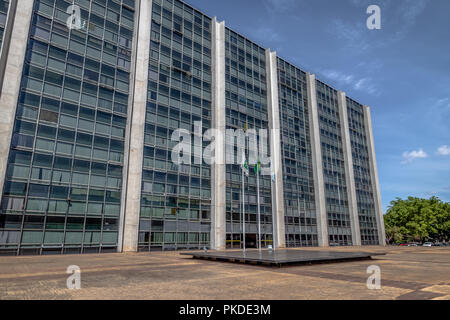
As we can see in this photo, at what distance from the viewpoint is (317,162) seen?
59.4 metres

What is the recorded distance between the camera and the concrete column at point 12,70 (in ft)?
92.6

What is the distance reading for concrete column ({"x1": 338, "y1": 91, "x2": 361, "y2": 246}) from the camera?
63219 millimetres

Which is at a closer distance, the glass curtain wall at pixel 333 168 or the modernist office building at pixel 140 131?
the modernist office building at pixel 140 131

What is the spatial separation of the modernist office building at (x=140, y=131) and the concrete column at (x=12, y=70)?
0.34ft

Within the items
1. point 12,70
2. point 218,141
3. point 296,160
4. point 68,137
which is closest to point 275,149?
point 296,160

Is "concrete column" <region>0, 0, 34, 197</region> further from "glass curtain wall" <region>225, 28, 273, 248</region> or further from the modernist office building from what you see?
"glass curtain wall" <region>225, 28, 273, 248</region>

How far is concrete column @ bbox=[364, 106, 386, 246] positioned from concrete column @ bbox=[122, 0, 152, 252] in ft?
197

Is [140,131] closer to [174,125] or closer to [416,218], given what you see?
[174,125]

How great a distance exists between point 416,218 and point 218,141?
230 ft

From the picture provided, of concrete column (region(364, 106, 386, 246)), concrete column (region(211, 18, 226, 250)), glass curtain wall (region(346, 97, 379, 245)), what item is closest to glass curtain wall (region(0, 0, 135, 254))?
concrete column (region(211, 18, 226, 250))

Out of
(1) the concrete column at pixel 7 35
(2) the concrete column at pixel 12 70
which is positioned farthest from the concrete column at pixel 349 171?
(1) the concrete column at pixel 7 35

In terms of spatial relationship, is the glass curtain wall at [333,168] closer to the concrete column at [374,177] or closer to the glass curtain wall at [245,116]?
the concrete column at [374,177]
